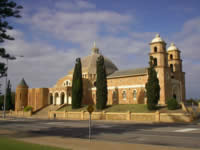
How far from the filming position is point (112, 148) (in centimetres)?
1201

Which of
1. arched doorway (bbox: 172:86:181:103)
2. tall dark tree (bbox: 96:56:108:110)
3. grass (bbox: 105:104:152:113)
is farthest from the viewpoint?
arched doorway (bbox: 172:86:181:103)

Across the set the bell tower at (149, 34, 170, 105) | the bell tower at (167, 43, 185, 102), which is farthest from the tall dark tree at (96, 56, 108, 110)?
the bell tower at (167, 43, 185, 102)

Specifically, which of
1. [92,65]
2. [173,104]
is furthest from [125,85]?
[92,65]

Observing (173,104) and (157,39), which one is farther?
(157,39)

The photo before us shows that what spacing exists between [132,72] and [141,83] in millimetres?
4952

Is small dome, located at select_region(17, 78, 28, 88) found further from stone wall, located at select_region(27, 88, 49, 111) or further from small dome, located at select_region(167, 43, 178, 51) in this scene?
small dome, located at select_region(167, 43, 178, 51)

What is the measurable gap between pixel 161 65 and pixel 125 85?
1067 cm

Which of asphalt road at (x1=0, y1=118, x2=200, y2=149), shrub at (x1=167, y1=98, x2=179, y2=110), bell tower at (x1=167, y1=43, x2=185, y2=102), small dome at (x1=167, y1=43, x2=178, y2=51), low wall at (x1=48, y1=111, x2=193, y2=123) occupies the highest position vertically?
small dome at (x1=167, y1=43, x2=178, y2=51)

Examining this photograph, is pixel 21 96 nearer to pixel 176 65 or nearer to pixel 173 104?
pixel 176 65

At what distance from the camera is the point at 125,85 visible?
53.6 metres

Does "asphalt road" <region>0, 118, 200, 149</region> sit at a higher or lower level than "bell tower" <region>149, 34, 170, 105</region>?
lower

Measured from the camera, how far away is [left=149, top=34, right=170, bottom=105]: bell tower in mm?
45375

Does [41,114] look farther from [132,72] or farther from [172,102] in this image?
[172,102]

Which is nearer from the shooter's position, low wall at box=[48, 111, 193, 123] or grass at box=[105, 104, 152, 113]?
low wall at box=[48, 111, 193, 123]
